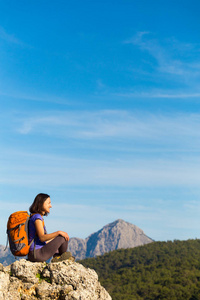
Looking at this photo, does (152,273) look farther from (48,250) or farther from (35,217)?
(35,217)

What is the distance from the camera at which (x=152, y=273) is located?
426 ft

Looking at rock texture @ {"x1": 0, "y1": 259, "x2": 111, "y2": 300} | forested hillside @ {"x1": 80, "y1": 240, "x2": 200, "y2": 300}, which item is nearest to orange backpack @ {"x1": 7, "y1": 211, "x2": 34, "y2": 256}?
rock texture @ {"x1": 0, "y1": 259, "x2": 111, "y2": 300}

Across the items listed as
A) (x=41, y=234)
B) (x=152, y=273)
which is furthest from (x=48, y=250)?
(x=152, y=273)

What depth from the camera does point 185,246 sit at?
191m

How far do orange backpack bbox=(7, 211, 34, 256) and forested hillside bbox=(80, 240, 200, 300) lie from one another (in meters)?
93.5

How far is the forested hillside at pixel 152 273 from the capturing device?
331 feet

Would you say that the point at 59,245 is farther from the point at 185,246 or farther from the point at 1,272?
the point at 185,246

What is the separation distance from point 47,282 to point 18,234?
1.13 m

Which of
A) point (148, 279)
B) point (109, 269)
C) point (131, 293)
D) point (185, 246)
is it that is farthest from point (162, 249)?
point (131, 293)

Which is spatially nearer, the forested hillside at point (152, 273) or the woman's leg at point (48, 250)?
the woman's leg at point (48, 250)

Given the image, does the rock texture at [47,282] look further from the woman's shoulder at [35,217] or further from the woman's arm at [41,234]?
the woman's shoulder at [35,217]

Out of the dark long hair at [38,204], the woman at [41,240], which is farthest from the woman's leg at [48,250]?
the dark long hair at [38,204]

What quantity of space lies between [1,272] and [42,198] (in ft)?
5.55

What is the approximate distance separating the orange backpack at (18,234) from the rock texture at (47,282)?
0.76 ft
